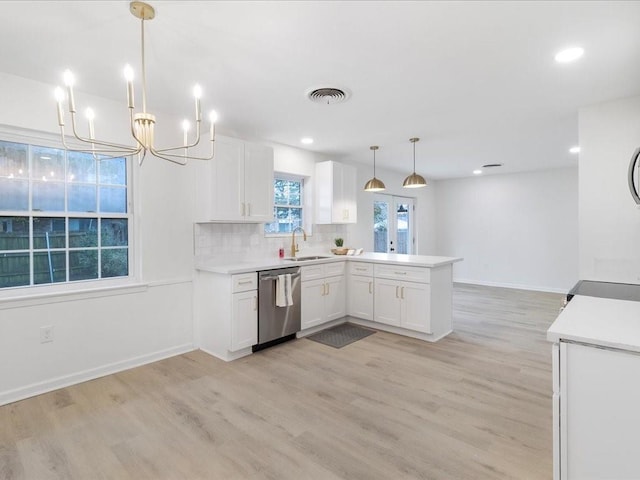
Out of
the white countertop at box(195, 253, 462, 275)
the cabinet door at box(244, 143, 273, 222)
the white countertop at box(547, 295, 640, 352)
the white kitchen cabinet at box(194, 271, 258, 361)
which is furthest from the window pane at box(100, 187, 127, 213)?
the white countertop at box(547, 295, 640, 352)

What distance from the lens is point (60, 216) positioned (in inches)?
118

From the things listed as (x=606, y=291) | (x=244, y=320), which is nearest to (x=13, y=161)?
(x=244, y=320)

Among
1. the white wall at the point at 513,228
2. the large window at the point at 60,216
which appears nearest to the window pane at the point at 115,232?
the large window at the point at 60,216

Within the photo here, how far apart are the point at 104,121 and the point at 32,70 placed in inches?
24.0

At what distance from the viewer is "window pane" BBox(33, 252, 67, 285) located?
2908mm

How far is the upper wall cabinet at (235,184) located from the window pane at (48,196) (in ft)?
3.96

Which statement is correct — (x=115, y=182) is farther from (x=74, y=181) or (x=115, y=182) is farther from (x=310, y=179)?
(x=310, y=179)

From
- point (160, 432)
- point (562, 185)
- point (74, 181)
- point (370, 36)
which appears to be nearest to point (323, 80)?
point (370, 36)

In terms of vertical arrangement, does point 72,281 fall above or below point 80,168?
below

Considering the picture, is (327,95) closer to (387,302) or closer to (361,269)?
(361,269)

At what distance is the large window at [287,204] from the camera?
16.2 feet

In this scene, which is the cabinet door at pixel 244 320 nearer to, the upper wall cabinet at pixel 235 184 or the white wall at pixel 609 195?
the upper wall cabinet at pixel 235 184

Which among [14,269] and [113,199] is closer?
[14,269]

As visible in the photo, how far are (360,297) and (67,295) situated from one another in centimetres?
325
